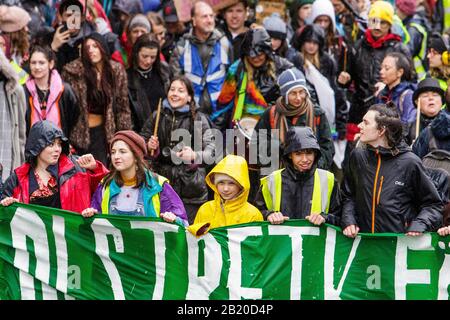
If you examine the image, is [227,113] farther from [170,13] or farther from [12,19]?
[170,13]

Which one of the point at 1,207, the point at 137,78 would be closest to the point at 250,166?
the point at 137,78

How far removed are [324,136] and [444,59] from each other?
9.46ft

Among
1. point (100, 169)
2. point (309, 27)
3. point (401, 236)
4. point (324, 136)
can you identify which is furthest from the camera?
point (309, 27)

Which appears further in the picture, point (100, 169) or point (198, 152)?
point (198, 152)

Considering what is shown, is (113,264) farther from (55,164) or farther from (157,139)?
(157,139)

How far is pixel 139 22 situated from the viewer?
17078 millimetres

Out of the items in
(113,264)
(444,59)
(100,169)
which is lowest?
(113,264)

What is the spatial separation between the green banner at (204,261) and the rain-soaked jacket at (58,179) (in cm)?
39

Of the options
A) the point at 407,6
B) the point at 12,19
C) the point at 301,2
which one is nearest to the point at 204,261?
the point at 12,19

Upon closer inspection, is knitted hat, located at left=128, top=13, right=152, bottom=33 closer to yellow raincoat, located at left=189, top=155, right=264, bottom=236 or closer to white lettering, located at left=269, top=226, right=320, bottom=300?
yellow raincoat, located at left=189, top=155, right=264, bottom=236

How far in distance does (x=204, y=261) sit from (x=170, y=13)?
7.11m

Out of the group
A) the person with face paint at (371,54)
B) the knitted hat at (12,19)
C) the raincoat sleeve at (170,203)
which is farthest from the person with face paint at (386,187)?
the knitted hat at (12,19)

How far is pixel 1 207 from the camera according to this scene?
39.5 feet

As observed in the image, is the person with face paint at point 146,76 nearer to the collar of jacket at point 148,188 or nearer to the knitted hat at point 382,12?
the knitted hat at point 382,12
